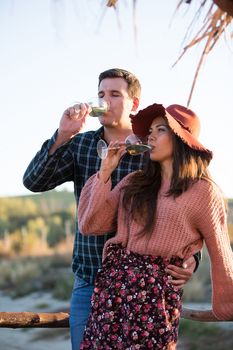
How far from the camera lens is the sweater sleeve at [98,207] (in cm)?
274

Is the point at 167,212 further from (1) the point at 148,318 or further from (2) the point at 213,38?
(2) the point at 213,38

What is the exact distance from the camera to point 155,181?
2768 mm

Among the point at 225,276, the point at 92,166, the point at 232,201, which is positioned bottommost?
the point at 232,201

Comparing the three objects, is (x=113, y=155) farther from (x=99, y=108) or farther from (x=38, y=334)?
(x=38, y=334)

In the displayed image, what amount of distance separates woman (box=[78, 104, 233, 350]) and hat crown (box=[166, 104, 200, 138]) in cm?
4

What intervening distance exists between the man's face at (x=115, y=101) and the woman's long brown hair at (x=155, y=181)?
37cm

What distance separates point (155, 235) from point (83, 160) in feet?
2.15

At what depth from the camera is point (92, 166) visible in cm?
312

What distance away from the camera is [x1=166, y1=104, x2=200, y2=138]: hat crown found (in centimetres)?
285

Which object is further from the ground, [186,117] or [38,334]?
[186,117]

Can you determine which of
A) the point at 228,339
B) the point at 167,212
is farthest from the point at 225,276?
the point at 228,339

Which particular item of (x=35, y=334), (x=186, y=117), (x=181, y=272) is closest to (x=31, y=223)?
(x=35, y=334)

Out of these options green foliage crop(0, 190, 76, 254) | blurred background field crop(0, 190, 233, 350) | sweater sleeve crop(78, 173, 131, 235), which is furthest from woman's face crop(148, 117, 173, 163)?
green foliage crop(0, 190, 76, 254)

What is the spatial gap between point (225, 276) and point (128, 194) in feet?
1.53
